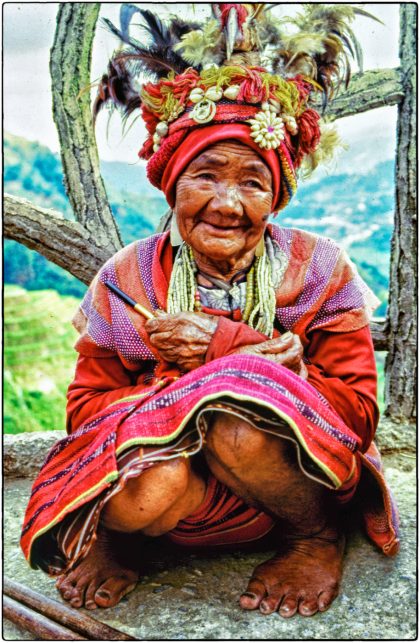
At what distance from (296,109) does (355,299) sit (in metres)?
0.66

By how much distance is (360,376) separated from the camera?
251 centimetres

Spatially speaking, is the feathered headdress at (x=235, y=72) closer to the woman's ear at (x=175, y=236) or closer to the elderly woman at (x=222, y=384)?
the elderly woman at (x=222, y=384)

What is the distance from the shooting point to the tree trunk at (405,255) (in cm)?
360

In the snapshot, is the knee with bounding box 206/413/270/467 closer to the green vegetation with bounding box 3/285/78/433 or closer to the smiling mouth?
the smiling mouth

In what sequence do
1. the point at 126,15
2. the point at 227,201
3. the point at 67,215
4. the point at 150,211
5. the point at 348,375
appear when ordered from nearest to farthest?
the point at 227,201
the point at 348,375
the point at 126,15
the point at 67,215
the point at 150,211

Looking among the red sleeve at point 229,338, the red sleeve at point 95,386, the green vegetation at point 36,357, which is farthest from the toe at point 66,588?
the green vegetation at point 36,357

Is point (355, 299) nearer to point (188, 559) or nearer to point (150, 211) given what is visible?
point (188, 559)

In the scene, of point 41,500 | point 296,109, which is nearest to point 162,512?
point 41,500

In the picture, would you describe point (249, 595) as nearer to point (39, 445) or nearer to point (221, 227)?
point (221, 227)

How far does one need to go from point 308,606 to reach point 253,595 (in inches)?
6.8

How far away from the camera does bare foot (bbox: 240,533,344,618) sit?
2.31 metres

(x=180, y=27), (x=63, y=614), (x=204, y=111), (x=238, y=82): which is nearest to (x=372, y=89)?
(x=180, y=27)

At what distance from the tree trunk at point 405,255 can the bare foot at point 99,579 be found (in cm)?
181

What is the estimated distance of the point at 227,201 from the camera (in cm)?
230
